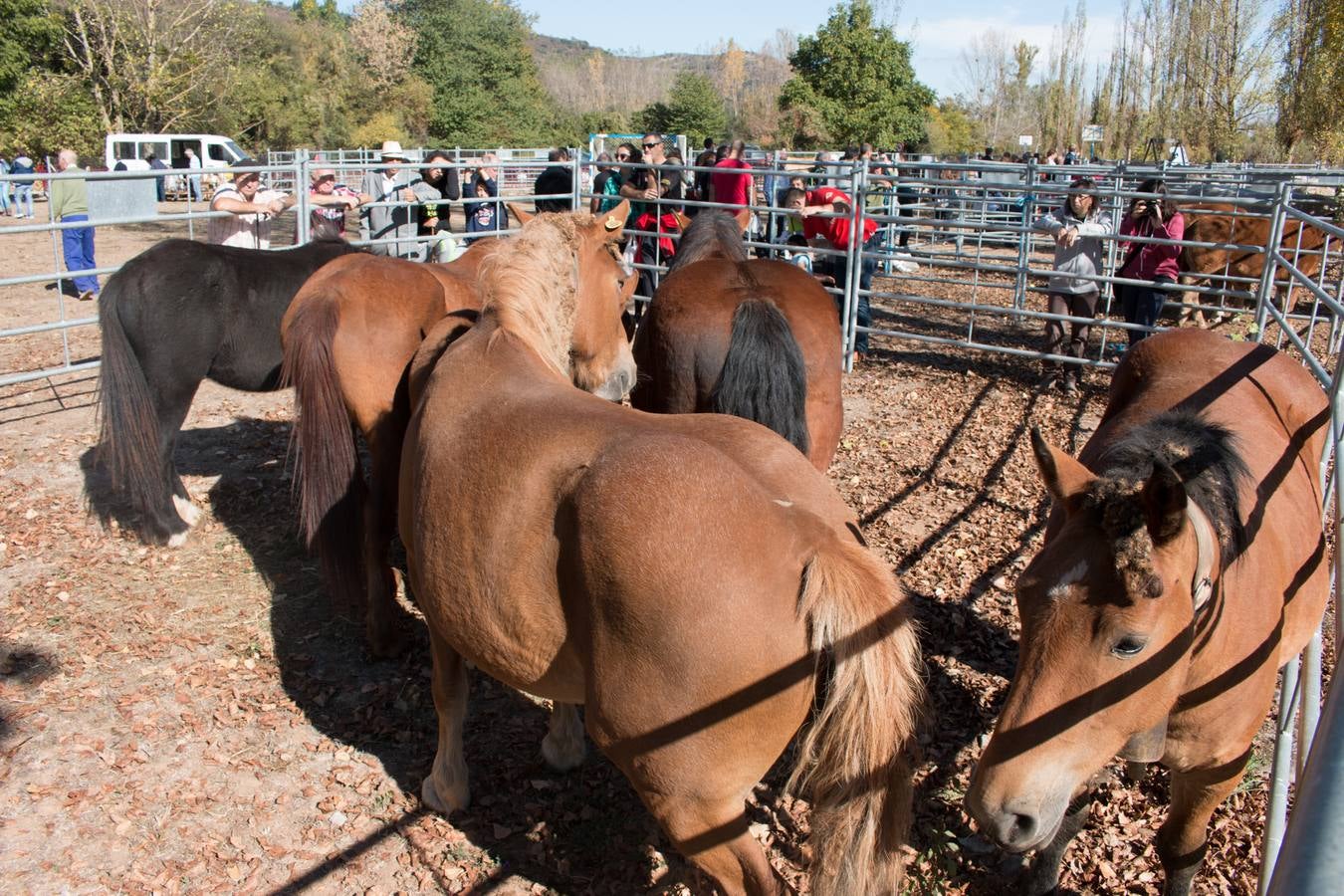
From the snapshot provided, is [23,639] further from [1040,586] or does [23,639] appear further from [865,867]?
[1040,586]

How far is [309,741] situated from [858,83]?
1263 inches

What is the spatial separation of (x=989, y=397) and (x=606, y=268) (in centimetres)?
530

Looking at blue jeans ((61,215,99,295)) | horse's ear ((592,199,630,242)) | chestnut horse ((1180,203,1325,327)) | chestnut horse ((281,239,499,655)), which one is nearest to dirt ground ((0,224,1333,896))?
chestnut horse ((281,239,499,655))

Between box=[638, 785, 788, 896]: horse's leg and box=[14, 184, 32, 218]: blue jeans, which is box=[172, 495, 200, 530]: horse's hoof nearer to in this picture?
box=[638, 785, 788, 896]: horse's leg

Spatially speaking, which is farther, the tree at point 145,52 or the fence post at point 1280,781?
the tree at point 145,52

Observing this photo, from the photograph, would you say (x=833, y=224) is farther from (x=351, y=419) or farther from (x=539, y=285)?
(x=539, y=285)

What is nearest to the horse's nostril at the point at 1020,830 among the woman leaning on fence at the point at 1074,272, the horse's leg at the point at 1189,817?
the horse's leg at the point at 1189,817

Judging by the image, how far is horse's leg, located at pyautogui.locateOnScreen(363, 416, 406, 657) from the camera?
13.6ft

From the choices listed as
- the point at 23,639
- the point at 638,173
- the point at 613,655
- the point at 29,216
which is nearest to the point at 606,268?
the point at 613,655

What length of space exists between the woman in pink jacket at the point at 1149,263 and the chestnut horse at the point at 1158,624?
616cm

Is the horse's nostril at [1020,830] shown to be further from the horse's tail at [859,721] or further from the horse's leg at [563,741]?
the horse's leg at [563,741]

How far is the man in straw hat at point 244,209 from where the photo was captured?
778 cm

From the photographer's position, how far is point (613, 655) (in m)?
2.11

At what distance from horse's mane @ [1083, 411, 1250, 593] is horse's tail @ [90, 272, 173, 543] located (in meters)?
5.07
